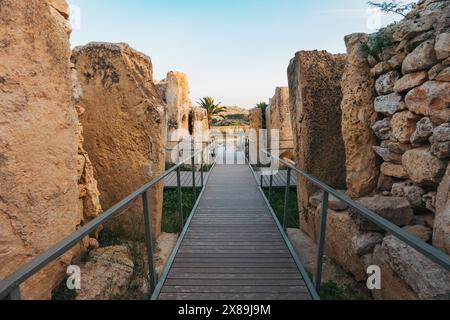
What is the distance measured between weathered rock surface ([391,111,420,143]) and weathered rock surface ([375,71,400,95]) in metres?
0.35

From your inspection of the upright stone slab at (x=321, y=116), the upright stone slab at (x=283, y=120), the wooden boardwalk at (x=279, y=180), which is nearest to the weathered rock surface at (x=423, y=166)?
the upright stone slab at (x=321, y=116)

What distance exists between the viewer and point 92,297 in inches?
115

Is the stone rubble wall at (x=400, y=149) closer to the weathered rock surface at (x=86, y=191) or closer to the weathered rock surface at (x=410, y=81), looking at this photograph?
the weathered rock surface at (x=410, y=81)

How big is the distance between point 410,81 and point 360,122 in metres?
0.87

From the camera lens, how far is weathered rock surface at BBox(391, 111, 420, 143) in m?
3.39

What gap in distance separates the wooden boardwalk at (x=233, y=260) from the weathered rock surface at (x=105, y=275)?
47 cm

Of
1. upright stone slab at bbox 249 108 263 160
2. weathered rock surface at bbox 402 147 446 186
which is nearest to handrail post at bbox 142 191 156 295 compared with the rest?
weathered rock surface at bbox 402 147 446 186

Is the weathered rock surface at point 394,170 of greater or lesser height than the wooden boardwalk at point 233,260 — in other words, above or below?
above

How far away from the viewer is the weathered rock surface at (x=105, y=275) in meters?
2.99

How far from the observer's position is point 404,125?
3.47 metres

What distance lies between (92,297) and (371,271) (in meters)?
2.57

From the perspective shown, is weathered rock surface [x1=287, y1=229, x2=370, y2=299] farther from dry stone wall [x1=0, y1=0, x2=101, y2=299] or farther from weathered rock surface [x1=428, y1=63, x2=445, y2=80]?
dry stone wall [x1=0, y1=0, x2=101, y2=299]

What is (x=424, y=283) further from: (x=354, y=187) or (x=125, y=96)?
(x=125, y=96)
